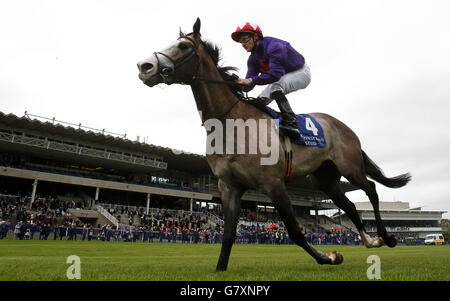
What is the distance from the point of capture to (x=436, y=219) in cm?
8531

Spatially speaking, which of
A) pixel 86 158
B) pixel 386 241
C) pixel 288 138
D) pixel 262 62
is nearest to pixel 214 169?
pixel 288 138

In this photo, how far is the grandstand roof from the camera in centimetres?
3606

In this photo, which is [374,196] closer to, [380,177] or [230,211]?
[380,177]

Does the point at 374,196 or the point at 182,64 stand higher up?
the point at 182,64

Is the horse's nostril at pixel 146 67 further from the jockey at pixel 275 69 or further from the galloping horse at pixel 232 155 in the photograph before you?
the jockey at pixel 275 69

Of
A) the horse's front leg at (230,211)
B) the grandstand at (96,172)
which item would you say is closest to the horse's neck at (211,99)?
the horse's front leg at (230,211)

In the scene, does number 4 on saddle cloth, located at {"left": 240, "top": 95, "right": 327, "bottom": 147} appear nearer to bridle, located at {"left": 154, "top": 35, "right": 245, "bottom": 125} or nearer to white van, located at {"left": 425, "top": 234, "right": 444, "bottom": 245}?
bridle, located at {"left": 154, "top": 35, "right": 245, "bottom": 125}

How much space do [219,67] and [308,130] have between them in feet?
5.21

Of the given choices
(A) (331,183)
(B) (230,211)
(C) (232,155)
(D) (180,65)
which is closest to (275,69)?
(D) (180,65)

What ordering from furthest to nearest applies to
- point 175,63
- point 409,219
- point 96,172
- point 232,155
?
point 409,219, point 96,172, point 175,63, point 232,155

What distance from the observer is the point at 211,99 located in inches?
175

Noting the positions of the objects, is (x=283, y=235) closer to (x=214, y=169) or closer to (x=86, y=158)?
(x=86, y=158)

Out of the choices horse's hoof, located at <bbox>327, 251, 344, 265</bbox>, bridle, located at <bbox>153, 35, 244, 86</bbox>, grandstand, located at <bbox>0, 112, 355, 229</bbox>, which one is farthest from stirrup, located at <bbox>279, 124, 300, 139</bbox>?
grandstand, located at <bbox>0, 112, 355, 229</bbox>
